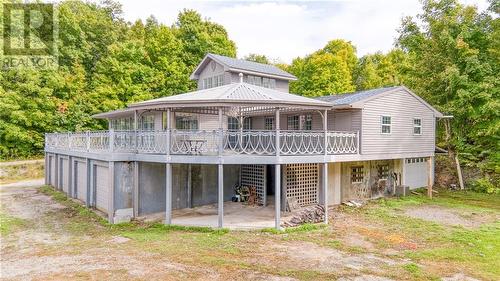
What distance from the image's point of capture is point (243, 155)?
1189 cm

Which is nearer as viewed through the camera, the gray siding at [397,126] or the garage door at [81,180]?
the gray siding at [397,126]

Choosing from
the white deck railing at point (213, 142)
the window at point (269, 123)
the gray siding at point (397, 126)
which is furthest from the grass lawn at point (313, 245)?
the window at point (269, 123)

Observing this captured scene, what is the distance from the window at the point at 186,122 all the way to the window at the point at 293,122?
18.6 feet

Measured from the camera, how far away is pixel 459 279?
774 centimetres

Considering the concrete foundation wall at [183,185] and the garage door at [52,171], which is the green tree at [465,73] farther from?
the garage door at [52,171]

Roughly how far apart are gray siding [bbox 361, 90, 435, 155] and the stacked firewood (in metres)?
3.84

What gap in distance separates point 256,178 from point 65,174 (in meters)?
12.2

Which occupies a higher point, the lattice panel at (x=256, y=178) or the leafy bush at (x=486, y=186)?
the lattice panel at (x=256, y=178)

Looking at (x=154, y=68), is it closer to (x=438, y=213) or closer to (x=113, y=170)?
(x=113, y=170)

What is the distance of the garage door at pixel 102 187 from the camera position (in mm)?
14219

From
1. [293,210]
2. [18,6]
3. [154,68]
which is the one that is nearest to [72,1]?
[18,6]

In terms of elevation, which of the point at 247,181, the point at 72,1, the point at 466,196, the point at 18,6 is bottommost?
the point at 466,196

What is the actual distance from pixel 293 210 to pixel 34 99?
92.2 feet

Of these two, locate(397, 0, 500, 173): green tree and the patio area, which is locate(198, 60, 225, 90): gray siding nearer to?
the patio area
